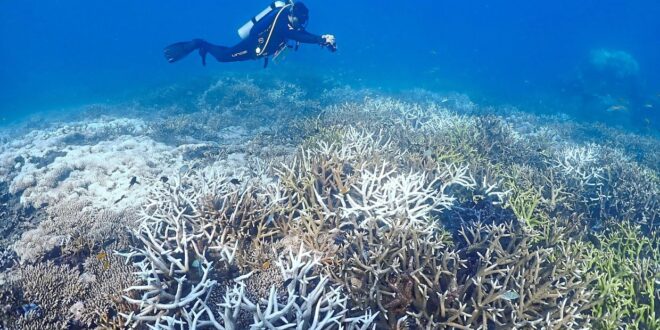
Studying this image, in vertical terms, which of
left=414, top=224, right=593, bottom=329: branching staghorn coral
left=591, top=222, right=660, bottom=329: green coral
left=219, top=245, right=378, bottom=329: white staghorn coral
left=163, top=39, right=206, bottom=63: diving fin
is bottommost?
left=219, top=245, right=378, bottom=329: white staghorn coral

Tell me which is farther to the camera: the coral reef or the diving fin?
the diving fin

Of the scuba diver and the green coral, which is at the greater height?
the scuba diver

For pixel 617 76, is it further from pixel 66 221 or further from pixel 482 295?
pixel 66 221

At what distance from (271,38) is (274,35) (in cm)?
9

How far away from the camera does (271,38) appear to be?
749 centimetres

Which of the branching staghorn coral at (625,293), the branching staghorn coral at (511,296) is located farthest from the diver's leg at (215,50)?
the branching staghorn coral at (625,293)

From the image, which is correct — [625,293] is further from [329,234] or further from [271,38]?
[271,38]

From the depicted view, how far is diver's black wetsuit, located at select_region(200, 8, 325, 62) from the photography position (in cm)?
717

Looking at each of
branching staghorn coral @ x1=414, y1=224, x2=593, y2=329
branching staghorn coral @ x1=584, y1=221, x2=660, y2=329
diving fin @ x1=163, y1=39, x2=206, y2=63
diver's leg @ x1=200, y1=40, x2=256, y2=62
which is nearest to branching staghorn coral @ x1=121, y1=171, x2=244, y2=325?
branching staghorn coral @ x1=414, y1=224, x2=593, y2=329

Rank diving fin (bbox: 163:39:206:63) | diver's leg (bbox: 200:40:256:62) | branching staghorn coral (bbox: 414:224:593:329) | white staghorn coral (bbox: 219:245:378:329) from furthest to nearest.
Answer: diving fin (bbox: 163:39:206:63) < diver's leg (bbox: 200:40:256:62) < branching staghorn coral (bbox: 414:224:593:329) < white staghorn coral (bbox: 219:245:378:329)

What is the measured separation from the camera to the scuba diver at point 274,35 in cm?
716

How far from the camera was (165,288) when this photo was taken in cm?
339

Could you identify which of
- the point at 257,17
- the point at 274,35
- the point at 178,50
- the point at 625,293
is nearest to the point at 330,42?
the point at 274,35

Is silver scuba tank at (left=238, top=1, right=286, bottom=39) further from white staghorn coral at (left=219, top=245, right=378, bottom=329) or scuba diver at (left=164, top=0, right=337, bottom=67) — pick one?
white staghorn coral at (left=219, top=245, right=378, bottom=329)
